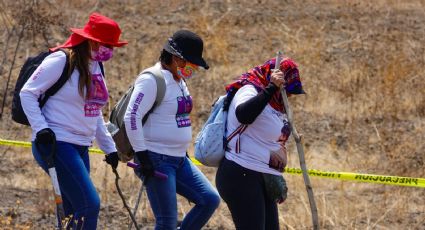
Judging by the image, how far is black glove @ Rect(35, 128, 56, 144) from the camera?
4879mm

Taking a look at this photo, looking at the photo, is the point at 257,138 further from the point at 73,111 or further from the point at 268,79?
the point at 73,111

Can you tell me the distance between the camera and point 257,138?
506 cm

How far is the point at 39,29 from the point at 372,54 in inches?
184

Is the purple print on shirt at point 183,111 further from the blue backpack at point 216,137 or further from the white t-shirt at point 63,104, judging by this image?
the white t-shirt at point 63,104

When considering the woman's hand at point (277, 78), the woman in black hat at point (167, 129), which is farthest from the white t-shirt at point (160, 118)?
the woman's hand at point (277, 78)

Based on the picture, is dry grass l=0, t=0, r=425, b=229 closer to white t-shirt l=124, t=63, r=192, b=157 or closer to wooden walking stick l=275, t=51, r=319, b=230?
white t-shirt l=124, t=63, r=192, b=157

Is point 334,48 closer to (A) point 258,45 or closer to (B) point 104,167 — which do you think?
(A) point 258,45

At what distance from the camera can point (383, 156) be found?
10625mm

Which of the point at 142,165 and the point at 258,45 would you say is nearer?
the point at 142,165

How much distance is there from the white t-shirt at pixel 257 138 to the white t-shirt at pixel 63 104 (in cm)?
76

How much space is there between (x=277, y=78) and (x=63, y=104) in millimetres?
1156

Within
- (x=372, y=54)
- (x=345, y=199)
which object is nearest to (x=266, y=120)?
(x=345, y=199)

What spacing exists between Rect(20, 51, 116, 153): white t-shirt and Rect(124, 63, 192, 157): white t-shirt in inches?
7.9

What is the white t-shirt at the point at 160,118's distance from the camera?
5152mm
